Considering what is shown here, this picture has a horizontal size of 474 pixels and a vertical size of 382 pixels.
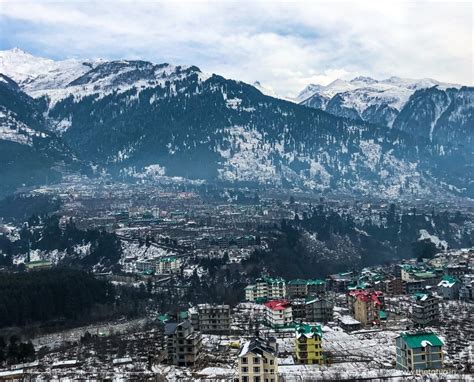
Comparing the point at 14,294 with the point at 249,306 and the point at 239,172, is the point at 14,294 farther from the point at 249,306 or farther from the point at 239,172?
the point at 239,172

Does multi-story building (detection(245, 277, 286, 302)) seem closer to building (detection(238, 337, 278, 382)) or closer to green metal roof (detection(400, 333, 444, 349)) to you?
green metal roof (detection(400, 333, 444, 349))

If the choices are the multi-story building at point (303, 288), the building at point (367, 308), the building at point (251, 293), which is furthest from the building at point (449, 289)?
the building at point (251, 293)

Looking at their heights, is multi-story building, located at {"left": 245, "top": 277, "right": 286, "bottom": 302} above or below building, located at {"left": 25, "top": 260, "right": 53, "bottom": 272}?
below

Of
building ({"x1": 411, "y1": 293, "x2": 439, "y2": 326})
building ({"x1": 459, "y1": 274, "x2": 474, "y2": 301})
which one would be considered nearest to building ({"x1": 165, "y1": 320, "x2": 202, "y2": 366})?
building ({"x1": 411, "y1": 293, "x2": 439, "y2": 326})

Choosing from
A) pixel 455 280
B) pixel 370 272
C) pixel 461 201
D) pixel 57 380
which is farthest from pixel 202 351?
pixel 461 201

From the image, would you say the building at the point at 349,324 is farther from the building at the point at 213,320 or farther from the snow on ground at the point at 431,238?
the snow on ground at the point at 431,238

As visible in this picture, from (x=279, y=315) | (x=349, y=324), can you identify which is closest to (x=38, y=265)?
(x=279, y=315)
